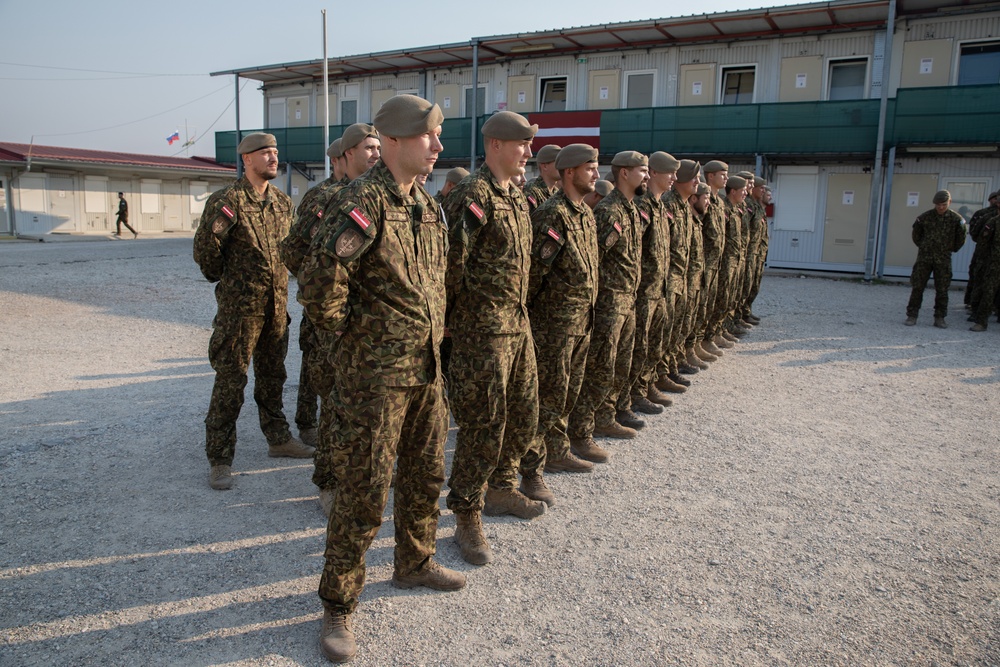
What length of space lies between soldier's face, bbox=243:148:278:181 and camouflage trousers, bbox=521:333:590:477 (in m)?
1.99

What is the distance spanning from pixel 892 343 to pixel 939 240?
7.64ft

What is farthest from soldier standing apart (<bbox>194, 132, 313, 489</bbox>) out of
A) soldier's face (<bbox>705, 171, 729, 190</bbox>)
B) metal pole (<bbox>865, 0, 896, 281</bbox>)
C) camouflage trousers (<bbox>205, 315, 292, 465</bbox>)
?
metal pole (<bbox>865, 0, 896, 281</bbox>)

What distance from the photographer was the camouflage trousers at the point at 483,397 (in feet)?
12.3

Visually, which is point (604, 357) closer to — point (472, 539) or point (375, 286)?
point (472, 539)

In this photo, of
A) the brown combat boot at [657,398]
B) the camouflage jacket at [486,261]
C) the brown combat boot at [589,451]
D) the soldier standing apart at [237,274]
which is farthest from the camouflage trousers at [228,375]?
the brown combat boot at [657,398]

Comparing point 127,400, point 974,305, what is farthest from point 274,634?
point 974,305

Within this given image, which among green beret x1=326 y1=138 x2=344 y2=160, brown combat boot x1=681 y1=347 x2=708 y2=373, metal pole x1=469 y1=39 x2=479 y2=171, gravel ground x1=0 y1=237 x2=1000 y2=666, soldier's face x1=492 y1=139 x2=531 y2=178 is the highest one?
metal pole x1=469 y1=39 x2=479 y2=171

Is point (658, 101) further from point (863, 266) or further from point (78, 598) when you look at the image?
point (78, 598)

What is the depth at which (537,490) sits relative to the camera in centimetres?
454

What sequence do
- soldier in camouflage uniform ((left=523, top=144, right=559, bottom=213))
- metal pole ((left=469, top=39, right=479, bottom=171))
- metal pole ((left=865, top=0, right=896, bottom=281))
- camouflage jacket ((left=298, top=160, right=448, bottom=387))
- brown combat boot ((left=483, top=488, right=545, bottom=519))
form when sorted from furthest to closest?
metal pole ((left=469, top=39, right=479, bottom=171)) → metal pole ((left=865, top=0, right=896, bottom=281)) → soldier in camouflage uniform ((left=523, top=144, right=559, bottom=213)) → brown combat boot ((left=483, top=488, right=545, bottom=519)) → camouflage jacket ((left=298, top=160, right=448, bottom=387))

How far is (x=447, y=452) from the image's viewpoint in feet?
18.0

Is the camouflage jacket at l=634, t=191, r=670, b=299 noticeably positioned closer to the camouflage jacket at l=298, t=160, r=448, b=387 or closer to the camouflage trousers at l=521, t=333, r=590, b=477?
the camouflage trousers at l=521, t=333, r=590, b=477

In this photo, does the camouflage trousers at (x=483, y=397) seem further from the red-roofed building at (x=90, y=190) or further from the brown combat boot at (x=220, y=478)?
the red-roofed building at (x=90, y=190)

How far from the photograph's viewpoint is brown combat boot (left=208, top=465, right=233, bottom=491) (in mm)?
4547
